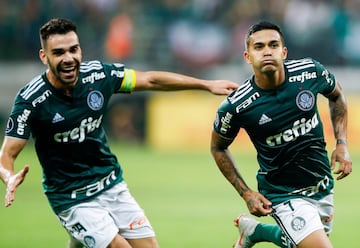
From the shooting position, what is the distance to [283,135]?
7.72m

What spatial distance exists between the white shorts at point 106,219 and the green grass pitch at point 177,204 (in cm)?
233

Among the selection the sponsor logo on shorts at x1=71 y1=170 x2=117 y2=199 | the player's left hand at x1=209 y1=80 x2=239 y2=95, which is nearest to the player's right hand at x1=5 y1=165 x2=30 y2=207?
the sponsor logo on shorts at x1=71 y1=170 x2=117 y2=199

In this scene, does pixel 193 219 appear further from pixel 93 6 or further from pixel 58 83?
pixel 93 6

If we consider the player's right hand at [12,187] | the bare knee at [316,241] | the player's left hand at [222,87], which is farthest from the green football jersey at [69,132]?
the bare knee at [316,241]

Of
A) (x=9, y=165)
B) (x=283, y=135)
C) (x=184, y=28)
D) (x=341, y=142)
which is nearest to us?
(x=9, y=165)

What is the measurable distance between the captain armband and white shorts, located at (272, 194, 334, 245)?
5.19 ft

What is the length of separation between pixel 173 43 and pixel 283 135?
1489 cm

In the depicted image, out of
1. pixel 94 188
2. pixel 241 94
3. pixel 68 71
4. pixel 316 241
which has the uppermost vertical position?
pixel 68 71

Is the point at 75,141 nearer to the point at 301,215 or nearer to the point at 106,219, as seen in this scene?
the point at 106,219

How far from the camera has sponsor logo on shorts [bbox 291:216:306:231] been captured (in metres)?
7.60

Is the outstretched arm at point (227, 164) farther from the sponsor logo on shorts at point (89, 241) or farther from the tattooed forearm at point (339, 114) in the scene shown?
the sponsor logo on shorts at point (89, 241)

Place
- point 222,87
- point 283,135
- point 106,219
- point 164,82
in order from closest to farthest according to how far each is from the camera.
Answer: point 283,135
point 106,219
point 222,87
point 164,82

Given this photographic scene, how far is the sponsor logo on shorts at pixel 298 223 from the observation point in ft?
24.9

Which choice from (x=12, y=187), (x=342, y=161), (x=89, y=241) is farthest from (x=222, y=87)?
(x=12, y=187)
